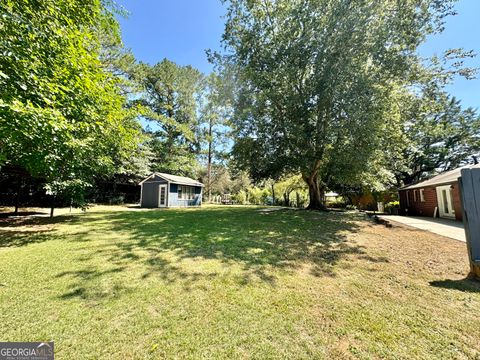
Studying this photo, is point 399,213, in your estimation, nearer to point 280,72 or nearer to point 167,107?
point 280,72

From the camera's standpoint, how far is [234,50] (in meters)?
13.8

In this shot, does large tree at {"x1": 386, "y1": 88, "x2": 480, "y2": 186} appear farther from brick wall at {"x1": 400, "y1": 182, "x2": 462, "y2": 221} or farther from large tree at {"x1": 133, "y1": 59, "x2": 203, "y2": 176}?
large tree at {"x1": 133, "y1": 59, "x2": 203, "y2": 176}

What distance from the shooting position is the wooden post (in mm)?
3883

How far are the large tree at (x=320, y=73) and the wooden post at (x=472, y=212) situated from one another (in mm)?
6448

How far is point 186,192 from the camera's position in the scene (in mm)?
22203

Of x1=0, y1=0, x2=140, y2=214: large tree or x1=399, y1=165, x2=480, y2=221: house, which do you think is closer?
x1=0, y1=0, x2=140, y2=214: large tree

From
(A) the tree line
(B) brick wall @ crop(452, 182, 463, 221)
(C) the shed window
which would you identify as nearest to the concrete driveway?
(B) brick wall @ crop(452, 182, 463, 221)

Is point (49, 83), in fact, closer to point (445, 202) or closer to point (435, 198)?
point (445, 202)

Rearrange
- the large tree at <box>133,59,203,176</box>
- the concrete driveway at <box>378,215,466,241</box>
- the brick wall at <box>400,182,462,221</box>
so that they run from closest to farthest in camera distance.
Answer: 1. the concrete driveway at <box>378,215,466,241</box>
2. the brick wall at <box>400,182,462,221</box>
3. the large tree at <box>133,59,203,176</box>

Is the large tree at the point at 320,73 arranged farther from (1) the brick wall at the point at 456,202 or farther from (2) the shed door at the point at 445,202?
(2) the shed door at the point at 445,202

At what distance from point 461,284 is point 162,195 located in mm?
19328

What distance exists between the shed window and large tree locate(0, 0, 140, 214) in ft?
45.8

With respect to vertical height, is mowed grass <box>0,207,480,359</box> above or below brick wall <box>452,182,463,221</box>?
below

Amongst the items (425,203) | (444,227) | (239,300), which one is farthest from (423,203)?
(239,300)
